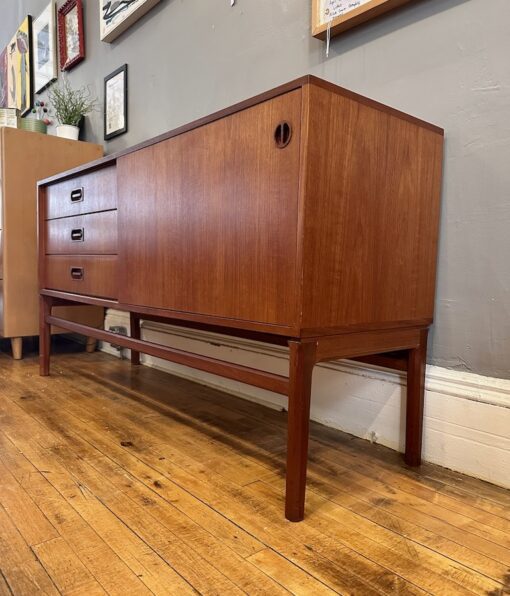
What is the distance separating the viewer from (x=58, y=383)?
5.68ft

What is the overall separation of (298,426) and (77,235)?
1.08 m

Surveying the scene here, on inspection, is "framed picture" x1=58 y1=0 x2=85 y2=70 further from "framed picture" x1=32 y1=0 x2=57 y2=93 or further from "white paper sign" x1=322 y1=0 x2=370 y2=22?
"white paper sign" x1=322 y1=0 x2=370 y2=22

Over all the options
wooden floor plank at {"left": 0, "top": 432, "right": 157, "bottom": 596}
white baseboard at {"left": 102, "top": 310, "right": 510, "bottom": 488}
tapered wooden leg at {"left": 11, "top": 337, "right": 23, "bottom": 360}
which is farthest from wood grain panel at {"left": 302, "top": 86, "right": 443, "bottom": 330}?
tapered wooden leg at {"left": 11, "top": 337, "right": 23, "bottom": 360}

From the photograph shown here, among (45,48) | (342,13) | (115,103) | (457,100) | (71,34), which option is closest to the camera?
(457,100)

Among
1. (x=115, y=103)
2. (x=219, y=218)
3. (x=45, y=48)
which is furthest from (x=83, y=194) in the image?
(x=45, y=48)

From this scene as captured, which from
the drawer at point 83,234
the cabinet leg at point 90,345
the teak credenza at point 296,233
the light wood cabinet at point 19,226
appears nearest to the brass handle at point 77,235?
the drawer at point 83,234

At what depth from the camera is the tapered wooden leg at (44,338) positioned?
1.82 m

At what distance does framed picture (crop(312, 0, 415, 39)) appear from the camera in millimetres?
1117

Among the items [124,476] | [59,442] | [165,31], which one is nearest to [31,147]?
[165,31]

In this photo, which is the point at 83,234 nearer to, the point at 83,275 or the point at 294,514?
the point at 83,275

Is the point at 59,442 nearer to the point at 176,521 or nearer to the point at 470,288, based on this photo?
the point at 176,521

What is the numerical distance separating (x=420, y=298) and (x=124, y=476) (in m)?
0.73

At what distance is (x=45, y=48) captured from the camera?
2996 millimetres

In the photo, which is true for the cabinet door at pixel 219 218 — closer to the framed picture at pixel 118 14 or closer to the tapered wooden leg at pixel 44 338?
the tapered wooden leg at pixel 44 338
